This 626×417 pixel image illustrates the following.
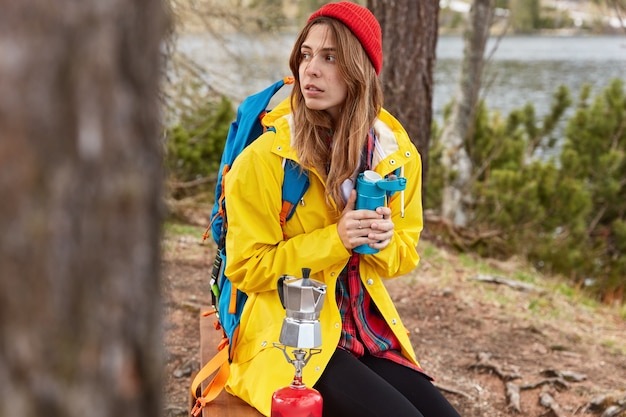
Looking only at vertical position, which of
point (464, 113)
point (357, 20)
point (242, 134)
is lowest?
point (464, 113)

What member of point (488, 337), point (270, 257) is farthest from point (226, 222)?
point (488, 337)

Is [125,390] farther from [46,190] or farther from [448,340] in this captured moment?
[448,340]

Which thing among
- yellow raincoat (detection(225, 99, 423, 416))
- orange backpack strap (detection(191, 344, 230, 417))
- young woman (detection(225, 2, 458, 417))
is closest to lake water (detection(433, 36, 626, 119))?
young woman (detection(225, 2, 458, 417))

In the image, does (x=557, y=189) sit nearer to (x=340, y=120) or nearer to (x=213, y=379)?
(x=340, y=120)

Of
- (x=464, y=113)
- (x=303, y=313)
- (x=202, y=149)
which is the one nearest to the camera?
(x=303, y=313)

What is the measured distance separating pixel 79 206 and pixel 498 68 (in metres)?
17.0

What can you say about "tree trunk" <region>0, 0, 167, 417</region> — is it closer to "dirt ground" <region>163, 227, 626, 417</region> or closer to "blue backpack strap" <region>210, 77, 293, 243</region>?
"blue backpack strap" <region>210, 77, 293, 243</region>

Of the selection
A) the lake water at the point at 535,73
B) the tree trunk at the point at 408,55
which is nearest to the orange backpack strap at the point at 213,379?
the tree trunk at the point at 408,55

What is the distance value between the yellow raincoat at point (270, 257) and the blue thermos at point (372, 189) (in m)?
0.12

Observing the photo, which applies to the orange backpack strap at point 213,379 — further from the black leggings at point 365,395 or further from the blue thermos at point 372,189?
the blue thermos at point 372,189

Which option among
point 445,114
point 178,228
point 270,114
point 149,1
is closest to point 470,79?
point 445,114

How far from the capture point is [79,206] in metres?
0.96

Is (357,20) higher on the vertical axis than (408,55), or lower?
higher

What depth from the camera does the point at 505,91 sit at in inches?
1085
